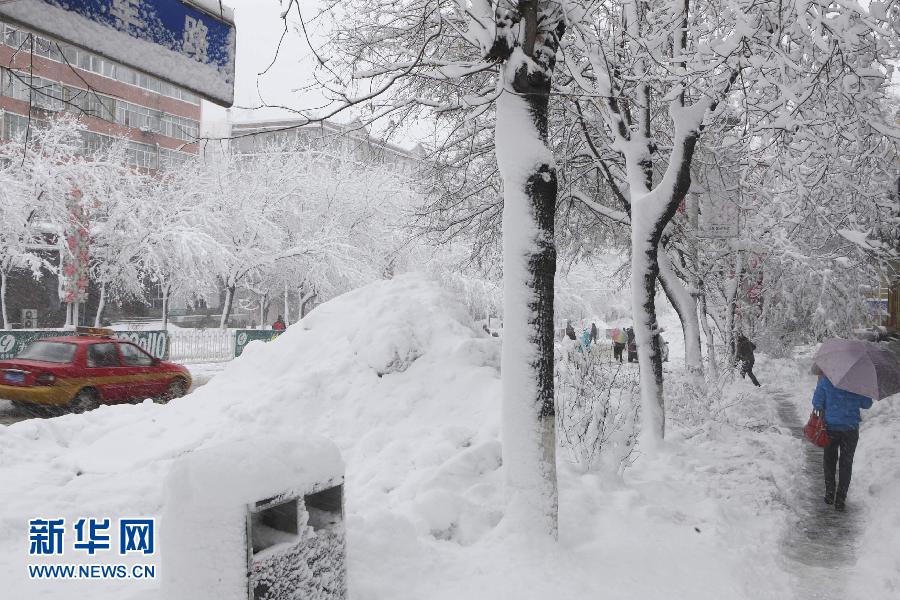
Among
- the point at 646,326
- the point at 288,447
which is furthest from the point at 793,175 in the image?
the point at 288,447

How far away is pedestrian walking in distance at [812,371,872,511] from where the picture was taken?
6609 mm

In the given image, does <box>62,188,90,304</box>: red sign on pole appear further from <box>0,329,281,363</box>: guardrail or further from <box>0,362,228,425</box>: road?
<box>0,362,228,425</box>: road

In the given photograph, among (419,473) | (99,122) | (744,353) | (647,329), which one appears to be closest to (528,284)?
(419,473)

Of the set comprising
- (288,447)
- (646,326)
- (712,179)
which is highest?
(712,179)

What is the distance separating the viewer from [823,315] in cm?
2181

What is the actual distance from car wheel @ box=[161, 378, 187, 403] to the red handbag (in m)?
11.6

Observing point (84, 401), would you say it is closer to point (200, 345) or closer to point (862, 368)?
point (862, 368)

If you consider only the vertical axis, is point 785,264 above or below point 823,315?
above

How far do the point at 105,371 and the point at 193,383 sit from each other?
6.05 meters

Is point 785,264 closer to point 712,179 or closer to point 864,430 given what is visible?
point 712,179

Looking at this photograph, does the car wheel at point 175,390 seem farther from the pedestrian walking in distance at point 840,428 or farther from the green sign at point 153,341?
the pedestrian walking in distance at point 840,428

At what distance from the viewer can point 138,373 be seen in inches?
505

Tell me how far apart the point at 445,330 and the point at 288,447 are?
5.84 m

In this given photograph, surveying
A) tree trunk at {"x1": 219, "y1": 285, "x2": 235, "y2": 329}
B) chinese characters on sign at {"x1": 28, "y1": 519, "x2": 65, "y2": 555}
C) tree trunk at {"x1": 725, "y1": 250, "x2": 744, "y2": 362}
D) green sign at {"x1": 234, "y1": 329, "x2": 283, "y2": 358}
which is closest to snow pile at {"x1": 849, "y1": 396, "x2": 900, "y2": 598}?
tree trunk at {"x1": 725, "y1": 250, "x2": 744, "y2": 362}
